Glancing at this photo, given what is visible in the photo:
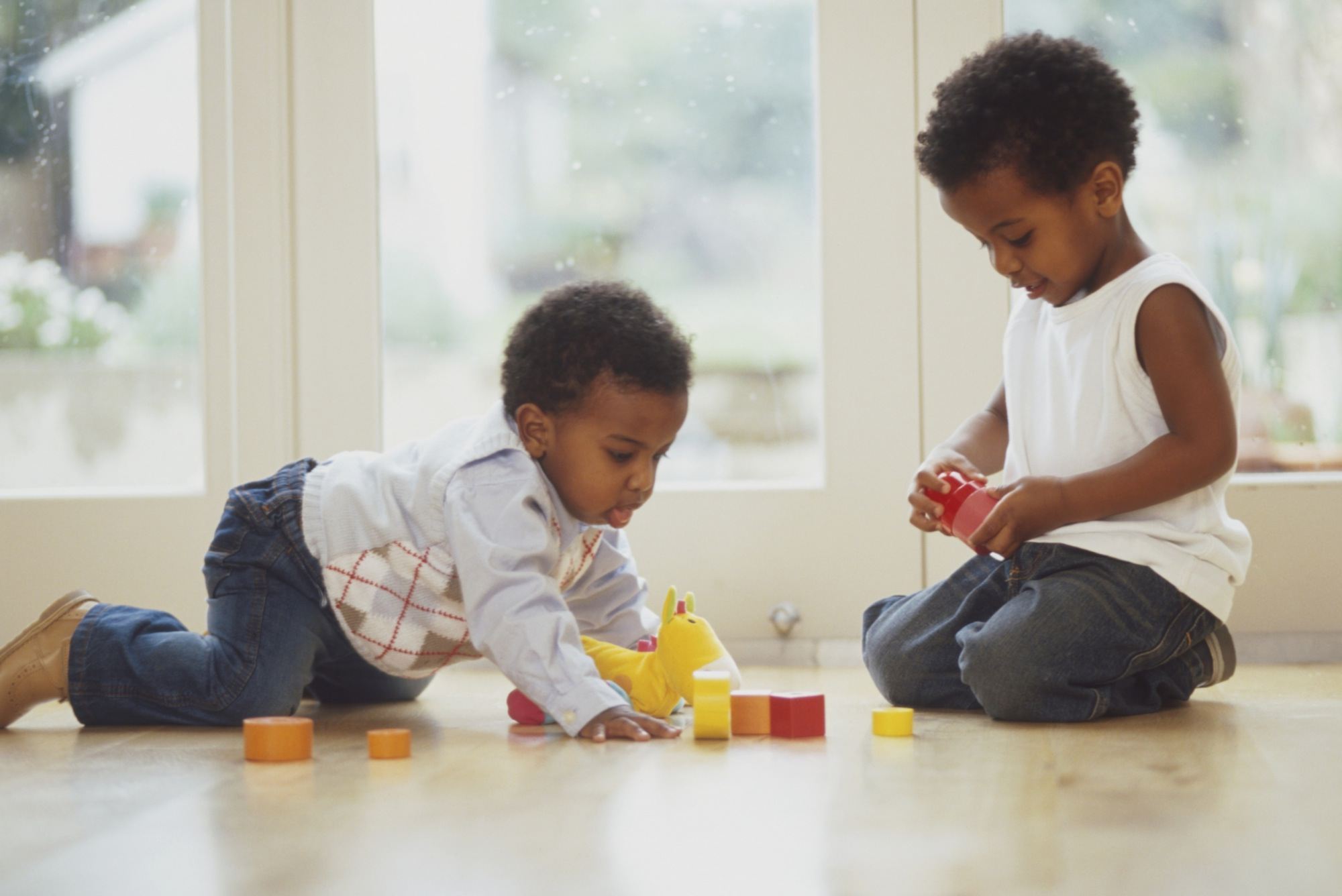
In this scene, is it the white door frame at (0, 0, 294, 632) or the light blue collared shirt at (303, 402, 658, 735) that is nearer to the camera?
the light blue collared shirt at (303, 402, 658, 735)

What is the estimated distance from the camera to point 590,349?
1.25 m

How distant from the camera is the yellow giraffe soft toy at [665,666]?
127 centimetres

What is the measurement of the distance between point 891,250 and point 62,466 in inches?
44.7

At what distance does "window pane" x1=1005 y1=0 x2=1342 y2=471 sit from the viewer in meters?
1.78

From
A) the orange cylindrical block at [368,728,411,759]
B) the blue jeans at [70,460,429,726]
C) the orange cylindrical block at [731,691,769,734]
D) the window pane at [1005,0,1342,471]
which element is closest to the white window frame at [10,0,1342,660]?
the window pane at [1005,0,1342,471]

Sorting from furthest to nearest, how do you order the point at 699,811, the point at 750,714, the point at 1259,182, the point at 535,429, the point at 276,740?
the point at 1259,182 < the point at 535,429 < the point at 750,714 < the point at 276,740 < the point at 699,811

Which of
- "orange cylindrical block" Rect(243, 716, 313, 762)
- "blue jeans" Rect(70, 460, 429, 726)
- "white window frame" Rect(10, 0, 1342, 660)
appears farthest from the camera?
"white window frame" Rect(10, 0, 1342, 660)

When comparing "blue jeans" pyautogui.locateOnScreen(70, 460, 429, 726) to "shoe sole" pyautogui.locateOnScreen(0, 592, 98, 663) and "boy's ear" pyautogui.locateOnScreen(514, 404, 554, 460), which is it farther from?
"boy's ear" pyautogui.locateOnScreen(514, 404, 554, 460)

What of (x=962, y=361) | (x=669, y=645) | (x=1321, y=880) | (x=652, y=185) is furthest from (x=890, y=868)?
(x=652, y=185)

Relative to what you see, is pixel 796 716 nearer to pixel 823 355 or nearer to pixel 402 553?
pixel 402 553

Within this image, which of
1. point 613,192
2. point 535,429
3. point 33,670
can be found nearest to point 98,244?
point 613,192

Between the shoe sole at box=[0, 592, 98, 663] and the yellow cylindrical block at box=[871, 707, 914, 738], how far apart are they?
74cm

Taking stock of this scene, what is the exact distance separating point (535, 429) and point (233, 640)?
0.34 metres

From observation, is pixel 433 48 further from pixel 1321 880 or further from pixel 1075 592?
pixel 1321 880
